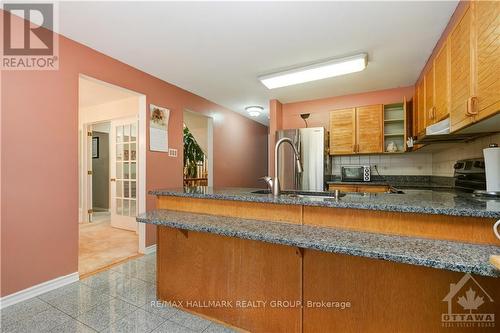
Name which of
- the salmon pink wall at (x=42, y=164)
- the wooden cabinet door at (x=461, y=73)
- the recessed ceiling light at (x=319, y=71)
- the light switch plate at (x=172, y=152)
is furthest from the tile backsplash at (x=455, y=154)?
the salmon pink wall at (x=42, y=164)

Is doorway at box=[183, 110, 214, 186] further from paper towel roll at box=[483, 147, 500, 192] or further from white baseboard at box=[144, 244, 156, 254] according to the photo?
paper towel roll at box=[483, 147, 500, 192]

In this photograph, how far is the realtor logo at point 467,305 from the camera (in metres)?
1.11

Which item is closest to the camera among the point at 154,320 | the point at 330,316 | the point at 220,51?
the point at 330,316

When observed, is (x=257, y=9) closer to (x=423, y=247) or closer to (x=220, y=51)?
(x=220, y=51)

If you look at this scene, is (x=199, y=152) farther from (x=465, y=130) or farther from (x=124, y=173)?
(x=465, y=130)

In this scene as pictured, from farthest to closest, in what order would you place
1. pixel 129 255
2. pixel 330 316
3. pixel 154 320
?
pixel 129 255 < pixel 154 320 < pixel 330 316

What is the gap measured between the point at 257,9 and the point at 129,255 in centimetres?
310

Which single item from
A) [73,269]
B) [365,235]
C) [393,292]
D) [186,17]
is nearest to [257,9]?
[186,17]

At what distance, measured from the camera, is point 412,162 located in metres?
3.74

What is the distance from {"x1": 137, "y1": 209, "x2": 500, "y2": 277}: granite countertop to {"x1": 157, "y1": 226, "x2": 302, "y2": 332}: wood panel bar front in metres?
0.20

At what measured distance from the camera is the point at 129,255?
3.03 meters

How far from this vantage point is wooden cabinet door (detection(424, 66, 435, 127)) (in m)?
2.37

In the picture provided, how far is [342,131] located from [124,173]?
12.8ft

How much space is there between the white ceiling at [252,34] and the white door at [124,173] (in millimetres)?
1568
